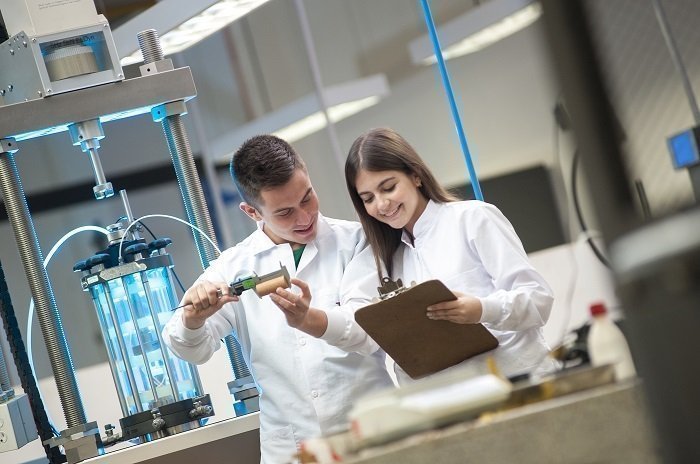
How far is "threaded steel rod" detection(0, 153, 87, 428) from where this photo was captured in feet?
7.48

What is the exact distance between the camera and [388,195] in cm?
207

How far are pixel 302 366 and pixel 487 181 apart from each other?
2801 mm

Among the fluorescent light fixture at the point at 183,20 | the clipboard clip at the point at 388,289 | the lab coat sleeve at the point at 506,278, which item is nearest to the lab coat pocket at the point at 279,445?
the clipboard clip at the point at 388,289

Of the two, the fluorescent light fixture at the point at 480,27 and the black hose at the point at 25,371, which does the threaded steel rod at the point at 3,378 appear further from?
the fluorescent light fixture at the point at 480,27

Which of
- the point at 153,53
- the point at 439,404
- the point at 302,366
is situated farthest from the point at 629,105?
the point at 153,53

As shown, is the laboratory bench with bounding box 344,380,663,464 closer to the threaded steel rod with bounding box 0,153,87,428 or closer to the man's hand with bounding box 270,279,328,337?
the man's hand with bounding box 270,279,328,337

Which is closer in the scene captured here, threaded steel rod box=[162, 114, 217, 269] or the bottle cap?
the bottle cap

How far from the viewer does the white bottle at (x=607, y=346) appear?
112cm

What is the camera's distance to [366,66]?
5.17 meters

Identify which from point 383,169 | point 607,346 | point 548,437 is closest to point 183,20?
point 383,169


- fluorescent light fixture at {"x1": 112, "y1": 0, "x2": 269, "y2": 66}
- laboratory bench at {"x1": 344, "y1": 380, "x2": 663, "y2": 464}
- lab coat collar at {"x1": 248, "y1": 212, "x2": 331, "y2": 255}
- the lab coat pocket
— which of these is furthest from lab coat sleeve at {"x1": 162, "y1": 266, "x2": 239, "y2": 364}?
laboratory bench at {"x1": 344, "y1": 380, "x2": 663, "y2": 464}

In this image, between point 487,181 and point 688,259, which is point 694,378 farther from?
point 487,181

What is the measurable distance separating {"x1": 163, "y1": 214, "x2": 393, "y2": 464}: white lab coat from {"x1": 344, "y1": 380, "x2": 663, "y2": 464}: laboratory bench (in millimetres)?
1013

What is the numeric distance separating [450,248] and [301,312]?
0.34 meters
